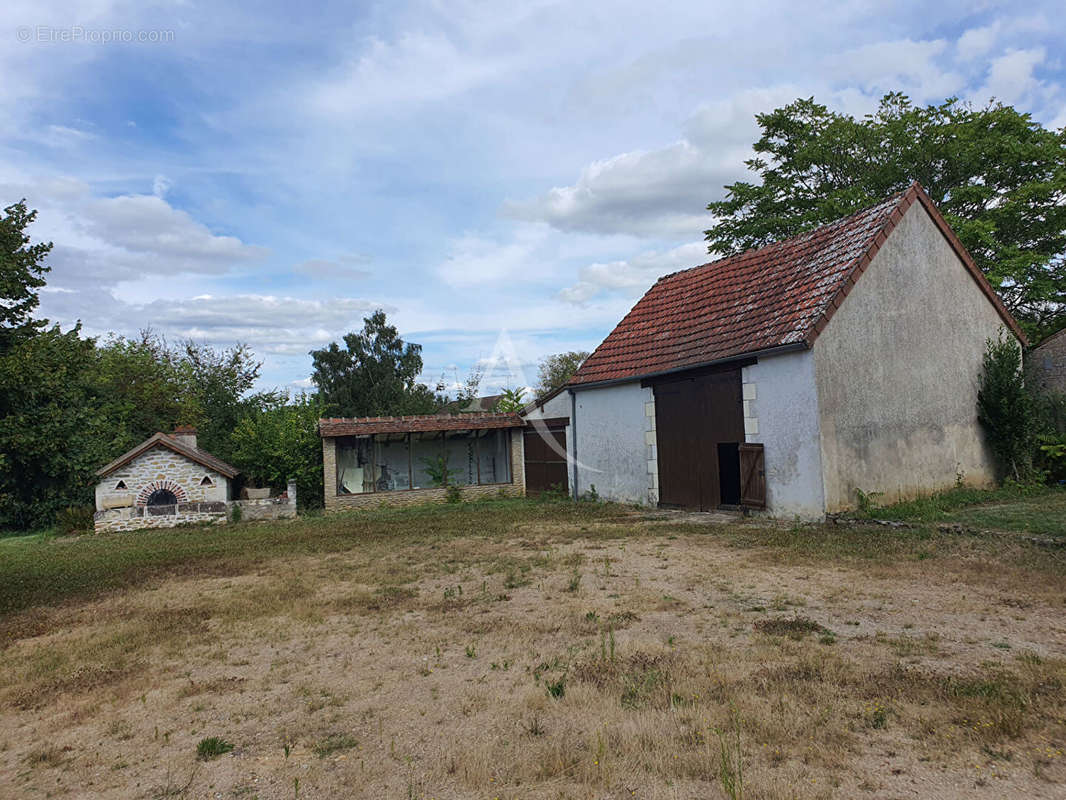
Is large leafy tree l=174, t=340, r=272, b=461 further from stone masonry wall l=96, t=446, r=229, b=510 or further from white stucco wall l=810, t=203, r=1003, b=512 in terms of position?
white stucco wall l=810, t=203, r=1003, b=512

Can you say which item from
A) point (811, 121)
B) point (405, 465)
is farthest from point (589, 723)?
point (811, 121)

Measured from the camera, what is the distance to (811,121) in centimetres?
2492

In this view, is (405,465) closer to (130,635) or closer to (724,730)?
(130,635)

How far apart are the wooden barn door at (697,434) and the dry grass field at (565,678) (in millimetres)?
4294

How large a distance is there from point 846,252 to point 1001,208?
11.7 metres

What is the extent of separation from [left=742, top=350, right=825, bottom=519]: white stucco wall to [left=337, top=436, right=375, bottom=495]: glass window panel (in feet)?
43.0

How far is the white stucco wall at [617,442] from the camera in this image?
15.9 m

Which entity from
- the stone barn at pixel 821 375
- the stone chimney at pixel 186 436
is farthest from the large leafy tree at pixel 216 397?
the stone barn at pixel 821 375

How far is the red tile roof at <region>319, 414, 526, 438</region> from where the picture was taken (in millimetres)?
19266

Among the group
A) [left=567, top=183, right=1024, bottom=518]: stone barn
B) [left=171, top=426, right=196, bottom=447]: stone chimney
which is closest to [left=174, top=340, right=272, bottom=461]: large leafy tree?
[left=171, top=426, right=196, bottom=447]: stone chimney

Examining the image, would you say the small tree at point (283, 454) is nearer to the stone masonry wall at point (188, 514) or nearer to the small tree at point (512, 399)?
the stone masonry wall at point (188, 514)

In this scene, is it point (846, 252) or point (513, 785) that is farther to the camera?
point (846, 252)

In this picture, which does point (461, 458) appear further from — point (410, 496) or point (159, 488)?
point (159, 488)

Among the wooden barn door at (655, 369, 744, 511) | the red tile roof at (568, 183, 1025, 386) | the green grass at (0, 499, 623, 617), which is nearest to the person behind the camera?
the green grass at (0, 499, 623, 617)
